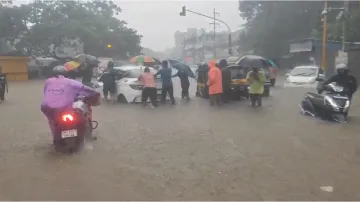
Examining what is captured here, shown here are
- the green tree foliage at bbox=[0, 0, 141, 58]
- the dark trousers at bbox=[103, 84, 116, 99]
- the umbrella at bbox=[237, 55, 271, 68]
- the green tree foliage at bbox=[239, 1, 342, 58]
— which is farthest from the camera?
the green tree foliage at bbox=[239, 1, 342, 58]

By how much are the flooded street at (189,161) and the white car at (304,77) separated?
9979 millimetres

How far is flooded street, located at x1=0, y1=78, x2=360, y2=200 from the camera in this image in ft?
16.2

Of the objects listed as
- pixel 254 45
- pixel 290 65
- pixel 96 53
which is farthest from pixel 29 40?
pixel 290 65

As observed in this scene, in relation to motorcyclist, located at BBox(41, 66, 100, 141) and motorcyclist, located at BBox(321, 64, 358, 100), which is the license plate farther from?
motorcyclist, located at BBox(321, 64, 358, 100)

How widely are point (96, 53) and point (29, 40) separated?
25.1 ft

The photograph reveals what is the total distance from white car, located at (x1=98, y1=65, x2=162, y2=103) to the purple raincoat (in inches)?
296

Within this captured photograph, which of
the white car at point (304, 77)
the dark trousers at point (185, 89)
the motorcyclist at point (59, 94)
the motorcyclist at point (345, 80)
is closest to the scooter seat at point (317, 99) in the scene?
the motorcyclist at point (345, 80)

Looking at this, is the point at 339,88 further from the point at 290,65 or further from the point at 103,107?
the point at 290,65

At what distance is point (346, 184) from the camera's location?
5199 mm

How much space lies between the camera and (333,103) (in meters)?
9.88

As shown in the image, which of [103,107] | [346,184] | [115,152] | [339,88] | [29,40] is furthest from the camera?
[29,40]

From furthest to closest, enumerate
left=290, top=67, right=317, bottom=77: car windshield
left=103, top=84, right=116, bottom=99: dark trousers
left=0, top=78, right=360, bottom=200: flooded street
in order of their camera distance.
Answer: left=290, top=67, right=317, bottom=77: car windshield
left=103, top=84, right=116, bottom=99: dark trousers
left=0, top=78, right=360, bottom=200: flooded street

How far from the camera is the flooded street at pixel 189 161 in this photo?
16.2 feet

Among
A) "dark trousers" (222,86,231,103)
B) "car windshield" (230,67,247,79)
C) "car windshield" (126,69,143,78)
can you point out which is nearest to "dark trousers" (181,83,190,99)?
"dark trousers" (222,86,231,103)
